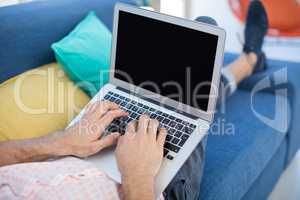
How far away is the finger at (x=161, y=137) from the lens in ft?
2.73

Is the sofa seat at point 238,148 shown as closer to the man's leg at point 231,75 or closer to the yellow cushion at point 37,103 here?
the man's leg at point 231,75

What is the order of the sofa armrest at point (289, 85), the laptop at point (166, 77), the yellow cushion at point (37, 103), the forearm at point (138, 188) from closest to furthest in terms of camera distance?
the forearm at point (138, 188) → the laptop at point (166, 77) → the yellow cushion at point (37, 103) → the sofa armrest at point (289, 85)

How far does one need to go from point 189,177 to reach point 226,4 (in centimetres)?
183

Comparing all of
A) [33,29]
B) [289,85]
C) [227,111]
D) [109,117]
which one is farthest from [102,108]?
[289,85]

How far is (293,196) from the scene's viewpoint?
4.99 feet

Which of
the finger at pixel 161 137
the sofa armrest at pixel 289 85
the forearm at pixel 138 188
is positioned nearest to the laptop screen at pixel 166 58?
the finger at pixel 161 137

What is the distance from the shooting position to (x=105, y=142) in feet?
2.86

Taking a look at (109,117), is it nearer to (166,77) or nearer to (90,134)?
(90,134)

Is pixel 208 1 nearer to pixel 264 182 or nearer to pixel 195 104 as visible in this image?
Answer: pixel 264 182

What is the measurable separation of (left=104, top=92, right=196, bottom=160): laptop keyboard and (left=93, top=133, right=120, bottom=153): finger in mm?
59

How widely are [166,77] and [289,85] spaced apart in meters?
0.76

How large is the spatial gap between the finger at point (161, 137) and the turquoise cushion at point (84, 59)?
435 mm

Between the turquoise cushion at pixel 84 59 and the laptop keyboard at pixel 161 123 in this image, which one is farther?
the turquoise cushion at pixel 84 59

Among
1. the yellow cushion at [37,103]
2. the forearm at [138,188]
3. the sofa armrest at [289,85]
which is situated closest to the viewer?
the forearm at [138,188]
